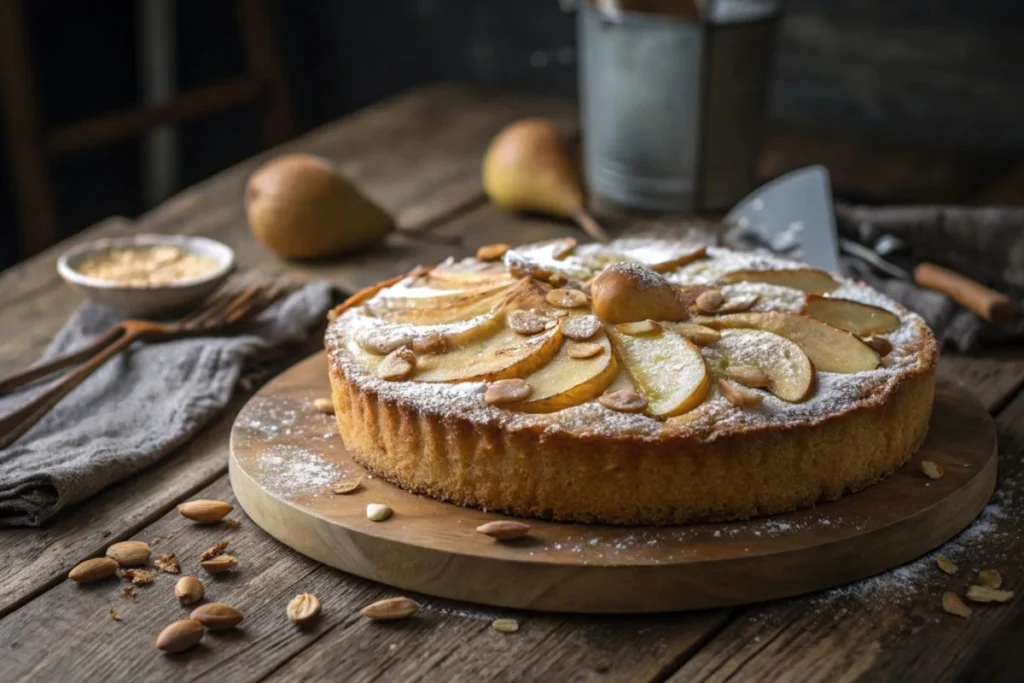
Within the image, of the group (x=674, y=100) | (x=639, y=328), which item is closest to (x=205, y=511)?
(x=639, y=328)

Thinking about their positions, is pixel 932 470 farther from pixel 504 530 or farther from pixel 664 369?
pixel 504 530

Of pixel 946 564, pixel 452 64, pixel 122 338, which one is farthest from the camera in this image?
pixel 452 64

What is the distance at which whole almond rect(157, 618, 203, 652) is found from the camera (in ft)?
4.76

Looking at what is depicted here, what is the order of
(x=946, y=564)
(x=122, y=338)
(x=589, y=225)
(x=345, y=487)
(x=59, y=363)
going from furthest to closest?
1. (x=589, y=225)
2. (x=122, y=338)
3. (x=59, y=363)
4. (x=345, y=487)
5. (x=946, y=564)

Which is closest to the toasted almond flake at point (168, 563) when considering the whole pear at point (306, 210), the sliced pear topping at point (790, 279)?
the sliced pear topping at point (790, 279)

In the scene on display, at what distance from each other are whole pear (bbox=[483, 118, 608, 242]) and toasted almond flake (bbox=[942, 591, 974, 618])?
141 centimetres

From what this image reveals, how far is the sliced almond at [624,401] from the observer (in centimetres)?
158

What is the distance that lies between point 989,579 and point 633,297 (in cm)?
55

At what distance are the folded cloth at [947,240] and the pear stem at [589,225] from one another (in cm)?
48

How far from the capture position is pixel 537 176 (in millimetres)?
2863

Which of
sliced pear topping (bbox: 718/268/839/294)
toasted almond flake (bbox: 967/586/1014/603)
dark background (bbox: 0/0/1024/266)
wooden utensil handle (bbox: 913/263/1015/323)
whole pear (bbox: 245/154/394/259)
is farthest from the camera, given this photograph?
dark background (bbox: 0/0/1024/266)

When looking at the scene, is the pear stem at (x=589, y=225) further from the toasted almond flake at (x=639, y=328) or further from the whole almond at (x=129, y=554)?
the whole almond at (x=129, y=554)

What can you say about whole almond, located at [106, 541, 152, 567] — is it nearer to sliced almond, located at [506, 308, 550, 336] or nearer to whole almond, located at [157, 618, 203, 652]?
whole almond, located at [157, 618, 203, 652]

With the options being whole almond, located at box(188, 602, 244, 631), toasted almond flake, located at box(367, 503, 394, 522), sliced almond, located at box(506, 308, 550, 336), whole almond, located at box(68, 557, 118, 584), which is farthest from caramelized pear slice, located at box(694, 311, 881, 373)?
whole almond, located at box(68, 557, 118, 584)
